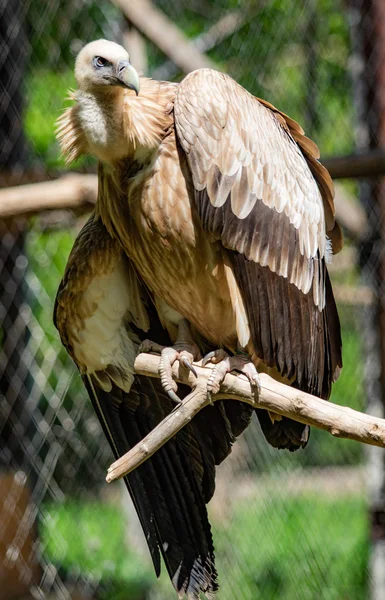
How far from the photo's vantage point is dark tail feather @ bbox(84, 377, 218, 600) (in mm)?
2955

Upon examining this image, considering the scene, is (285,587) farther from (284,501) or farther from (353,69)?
(353,69)

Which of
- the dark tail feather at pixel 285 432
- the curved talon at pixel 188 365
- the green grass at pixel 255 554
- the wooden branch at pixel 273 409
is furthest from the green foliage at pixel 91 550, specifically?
→ the wooden branch at pixel 273 409

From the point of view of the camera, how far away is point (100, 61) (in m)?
2.62

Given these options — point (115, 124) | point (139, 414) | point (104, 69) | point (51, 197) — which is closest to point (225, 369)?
point (139, 414)

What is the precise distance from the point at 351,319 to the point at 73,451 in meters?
1.97

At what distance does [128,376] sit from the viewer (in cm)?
301

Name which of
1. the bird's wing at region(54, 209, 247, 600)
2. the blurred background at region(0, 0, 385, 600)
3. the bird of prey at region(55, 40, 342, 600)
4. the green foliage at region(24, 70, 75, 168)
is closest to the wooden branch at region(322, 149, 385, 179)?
the blurred background at region(0, 0, 385, 600)

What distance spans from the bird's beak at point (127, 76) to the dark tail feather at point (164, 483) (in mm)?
1003

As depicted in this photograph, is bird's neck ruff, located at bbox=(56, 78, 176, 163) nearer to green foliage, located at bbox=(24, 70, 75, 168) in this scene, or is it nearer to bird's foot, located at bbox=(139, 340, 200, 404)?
bird's foot, located at bbox=(139, 340, 200, 404)

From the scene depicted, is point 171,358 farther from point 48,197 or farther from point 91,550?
point 91,550

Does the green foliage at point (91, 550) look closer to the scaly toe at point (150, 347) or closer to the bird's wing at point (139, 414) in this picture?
the bird's wing at point (139, 414)

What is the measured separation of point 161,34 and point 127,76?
6.78 ft

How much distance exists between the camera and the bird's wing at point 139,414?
292 centimetres

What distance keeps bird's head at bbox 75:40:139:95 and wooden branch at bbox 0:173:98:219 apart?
1002 mm
